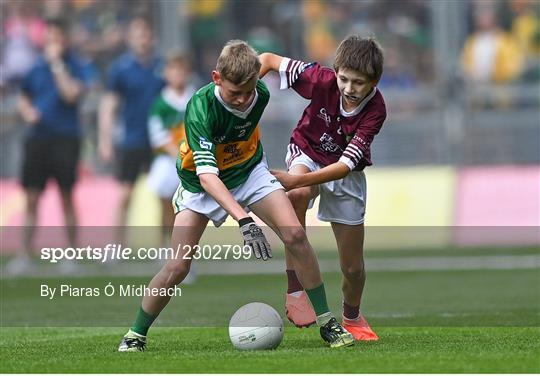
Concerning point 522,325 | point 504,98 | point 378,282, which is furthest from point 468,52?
point 522,325

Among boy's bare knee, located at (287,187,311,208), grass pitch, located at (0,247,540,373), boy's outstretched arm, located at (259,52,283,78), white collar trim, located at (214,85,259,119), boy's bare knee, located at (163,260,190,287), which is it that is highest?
boy's outstretched arm, located at (259,52,283,78)

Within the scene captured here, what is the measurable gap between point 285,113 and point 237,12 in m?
1.76

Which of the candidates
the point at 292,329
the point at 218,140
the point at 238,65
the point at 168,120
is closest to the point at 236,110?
the point at 218,140

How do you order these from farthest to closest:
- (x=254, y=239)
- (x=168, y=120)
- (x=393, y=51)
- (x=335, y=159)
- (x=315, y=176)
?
(x=393, y=51) → (x=168, y=120) → (x=335, y=159) → (x=315, y=176) → (x=254, y=239)

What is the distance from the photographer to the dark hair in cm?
777

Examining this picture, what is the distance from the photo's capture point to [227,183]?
7.76 meters

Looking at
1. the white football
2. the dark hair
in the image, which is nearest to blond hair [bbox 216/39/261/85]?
the dark hair

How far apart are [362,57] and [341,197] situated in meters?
1.06

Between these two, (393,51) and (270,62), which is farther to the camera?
(393,51)

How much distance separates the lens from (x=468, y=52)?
18.5m

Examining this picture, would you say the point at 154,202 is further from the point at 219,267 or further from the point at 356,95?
the point at 356,95

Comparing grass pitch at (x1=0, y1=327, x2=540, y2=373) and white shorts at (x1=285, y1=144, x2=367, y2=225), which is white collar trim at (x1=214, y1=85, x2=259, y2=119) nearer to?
white shorts at (x1=285, y1=144, x2=367, y2=225)

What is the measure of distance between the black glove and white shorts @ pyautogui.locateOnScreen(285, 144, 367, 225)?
1.23 m

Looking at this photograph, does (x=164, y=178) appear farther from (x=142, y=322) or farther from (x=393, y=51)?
(x=142, y=322)
